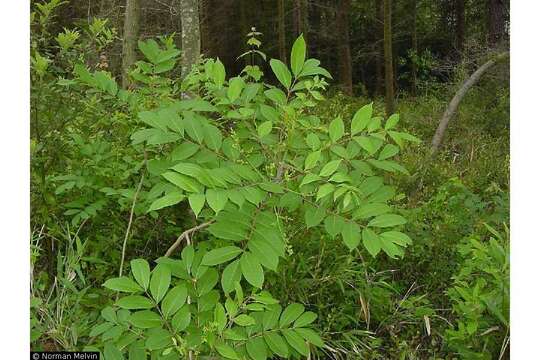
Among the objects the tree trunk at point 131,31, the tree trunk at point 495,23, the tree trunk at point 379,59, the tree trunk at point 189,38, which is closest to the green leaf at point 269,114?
the tree trunk at point 189,38

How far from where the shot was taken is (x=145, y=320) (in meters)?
Result: 1.60

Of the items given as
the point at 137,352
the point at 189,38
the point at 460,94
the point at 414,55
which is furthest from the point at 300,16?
the point at 137,352

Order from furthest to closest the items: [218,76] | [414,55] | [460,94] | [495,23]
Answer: [414,55] → [460,94] → [495,23] → [218,76]

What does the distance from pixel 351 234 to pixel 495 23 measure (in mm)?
3294

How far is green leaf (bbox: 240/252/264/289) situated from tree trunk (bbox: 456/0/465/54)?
433cm

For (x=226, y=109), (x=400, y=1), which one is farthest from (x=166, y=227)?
(x=400, y=1)

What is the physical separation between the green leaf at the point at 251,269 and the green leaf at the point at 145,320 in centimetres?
31

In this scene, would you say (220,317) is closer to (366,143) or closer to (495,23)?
(366,143)

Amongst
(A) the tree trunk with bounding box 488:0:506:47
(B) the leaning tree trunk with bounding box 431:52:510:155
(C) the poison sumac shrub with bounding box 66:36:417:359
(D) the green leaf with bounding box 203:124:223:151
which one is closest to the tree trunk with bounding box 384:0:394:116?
(A) the tree trunk with bounding box 488:0:506:47

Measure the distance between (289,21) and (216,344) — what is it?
708 cm

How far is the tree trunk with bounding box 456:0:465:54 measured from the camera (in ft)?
17.2

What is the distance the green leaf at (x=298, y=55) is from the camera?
192 cm
